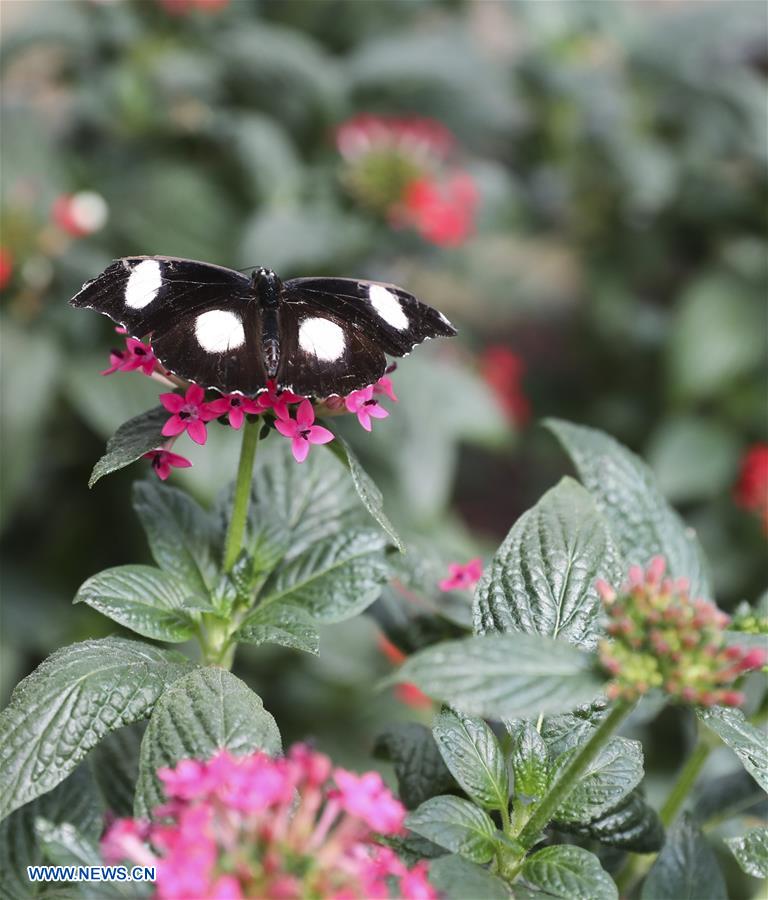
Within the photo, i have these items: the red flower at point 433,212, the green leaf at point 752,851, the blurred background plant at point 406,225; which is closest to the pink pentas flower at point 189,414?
the green leaf at point 752,851

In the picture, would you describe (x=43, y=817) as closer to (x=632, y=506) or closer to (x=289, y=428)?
(x=289, y=428)

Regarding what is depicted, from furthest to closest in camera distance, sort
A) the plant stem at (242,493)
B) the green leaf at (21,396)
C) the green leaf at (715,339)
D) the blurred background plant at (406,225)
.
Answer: the green leaf at (715,339) → the blurred background plant at (406,225) → the green leaf at (21,396) → the plant stem at (242,493)

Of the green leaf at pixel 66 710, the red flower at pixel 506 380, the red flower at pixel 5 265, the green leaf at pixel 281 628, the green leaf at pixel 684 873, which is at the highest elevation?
the red flower at pixel 5 265

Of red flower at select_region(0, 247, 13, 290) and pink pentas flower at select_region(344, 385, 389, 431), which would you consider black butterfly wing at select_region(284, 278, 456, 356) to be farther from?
red flower at select_region(0, 247, 13, 290)

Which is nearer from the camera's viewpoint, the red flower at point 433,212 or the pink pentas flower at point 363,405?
the pink pentas flower at point 363,405

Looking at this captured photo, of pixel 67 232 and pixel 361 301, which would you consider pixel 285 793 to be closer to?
pixel 361 301

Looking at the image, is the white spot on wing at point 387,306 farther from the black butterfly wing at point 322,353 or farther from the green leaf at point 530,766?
the green leaf at point 530,766
